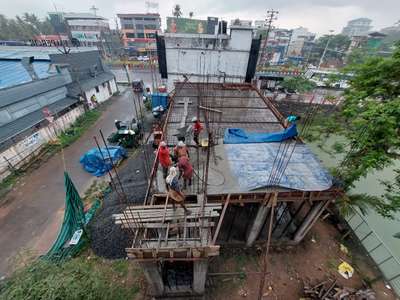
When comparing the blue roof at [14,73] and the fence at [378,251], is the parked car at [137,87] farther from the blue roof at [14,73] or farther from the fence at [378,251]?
the fence at [378,251]

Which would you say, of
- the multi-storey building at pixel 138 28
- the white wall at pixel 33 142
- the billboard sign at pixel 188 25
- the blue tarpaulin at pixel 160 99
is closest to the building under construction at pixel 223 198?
the blue tarpaulin at pixel 160 99

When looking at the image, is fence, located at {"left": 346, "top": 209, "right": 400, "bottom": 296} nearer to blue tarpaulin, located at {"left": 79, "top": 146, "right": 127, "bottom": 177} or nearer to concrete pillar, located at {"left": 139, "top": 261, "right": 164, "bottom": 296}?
concrete pillar, located at {"left": 139, "top": 261, "right": 164, "bottom": 296}

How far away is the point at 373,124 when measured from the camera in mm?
6910

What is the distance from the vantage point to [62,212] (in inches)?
Answer: 392

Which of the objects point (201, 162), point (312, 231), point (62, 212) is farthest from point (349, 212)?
point (62, 212)

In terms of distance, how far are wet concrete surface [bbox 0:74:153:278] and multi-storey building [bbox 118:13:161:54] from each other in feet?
153

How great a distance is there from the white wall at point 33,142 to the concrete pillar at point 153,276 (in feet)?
41.3

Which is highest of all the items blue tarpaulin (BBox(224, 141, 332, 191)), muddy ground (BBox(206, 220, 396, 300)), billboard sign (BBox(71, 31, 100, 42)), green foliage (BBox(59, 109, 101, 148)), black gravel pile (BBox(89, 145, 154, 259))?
billboard sign (BBox(71, 31, 100, 42))

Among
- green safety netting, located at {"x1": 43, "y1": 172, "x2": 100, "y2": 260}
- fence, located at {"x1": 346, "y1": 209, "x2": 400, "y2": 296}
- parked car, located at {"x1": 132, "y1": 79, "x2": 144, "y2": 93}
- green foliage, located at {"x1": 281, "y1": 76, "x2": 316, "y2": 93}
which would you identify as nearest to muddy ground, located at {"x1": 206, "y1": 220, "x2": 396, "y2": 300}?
fence, located at {"x1": 346, "y1": 209, "x2": 400, "y2": 296}

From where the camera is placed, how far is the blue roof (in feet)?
47.3

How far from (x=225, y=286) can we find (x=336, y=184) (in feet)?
18.7

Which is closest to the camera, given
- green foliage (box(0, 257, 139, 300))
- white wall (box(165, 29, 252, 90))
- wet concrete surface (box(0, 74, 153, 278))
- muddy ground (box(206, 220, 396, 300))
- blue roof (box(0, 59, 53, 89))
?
green foliage (box(0, 257, 139, 300))

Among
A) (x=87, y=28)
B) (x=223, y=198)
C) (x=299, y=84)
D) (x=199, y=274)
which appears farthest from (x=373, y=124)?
(x=87, y=28)

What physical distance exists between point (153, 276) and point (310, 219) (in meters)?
6.43
